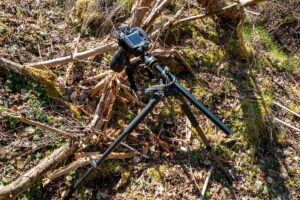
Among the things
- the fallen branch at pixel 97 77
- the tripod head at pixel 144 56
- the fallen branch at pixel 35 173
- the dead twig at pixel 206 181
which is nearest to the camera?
the tripod head at pixel 144 56

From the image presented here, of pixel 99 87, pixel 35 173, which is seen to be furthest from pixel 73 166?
pixel 99 87

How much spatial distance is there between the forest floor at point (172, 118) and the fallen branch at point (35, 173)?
15cm

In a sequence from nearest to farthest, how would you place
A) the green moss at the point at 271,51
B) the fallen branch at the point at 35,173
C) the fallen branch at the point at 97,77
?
1. the fallen branch at the point at 35,173
2. the fallen branch at the point at 97,77
3. the green moss at the point at 271,51

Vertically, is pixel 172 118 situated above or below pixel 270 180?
above

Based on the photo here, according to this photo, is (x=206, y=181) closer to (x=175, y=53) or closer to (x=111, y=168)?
(x=111, y=168)

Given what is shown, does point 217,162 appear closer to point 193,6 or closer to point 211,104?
point 211,104

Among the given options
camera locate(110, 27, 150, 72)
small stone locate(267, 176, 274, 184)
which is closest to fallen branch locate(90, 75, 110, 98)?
camera locate(110, 27, 150, 72)

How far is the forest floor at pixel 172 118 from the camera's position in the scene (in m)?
3.09

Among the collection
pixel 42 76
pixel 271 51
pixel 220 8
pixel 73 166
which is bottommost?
pixel 73 166

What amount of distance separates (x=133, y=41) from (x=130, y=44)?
31 millimetres

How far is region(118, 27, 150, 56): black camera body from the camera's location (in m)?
2.12

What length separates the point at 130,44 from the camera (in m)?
2.13

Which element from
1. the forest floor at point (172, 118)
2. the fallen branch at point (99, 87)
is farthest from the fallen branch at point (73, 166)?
the fallen branch at point (99, 87)

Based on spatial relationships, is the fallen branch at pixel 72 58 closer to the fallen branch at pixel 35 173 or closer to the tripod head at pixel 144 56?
the fallen branch at pixel 35 173
